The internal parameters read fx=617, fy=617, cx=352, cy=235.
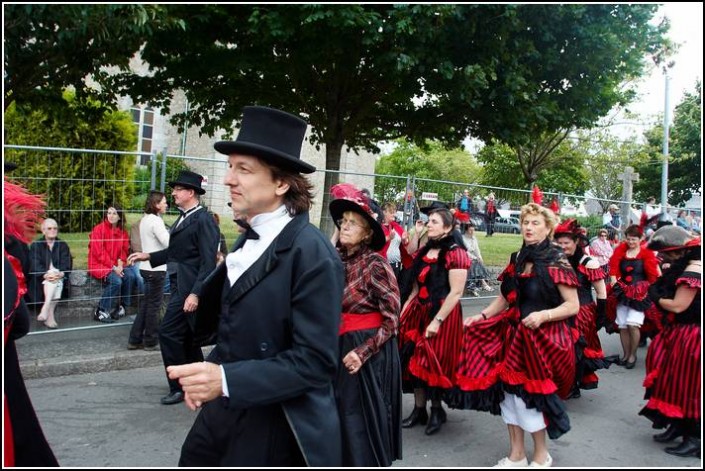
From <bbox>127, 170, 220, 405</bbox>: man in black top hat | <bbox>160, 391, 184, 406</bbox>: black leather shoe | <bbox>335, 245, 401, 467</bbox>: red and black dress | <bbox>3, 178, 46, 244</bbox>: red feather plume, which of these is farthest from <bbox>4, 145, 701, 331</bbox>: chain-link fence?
<bbox>3, 178, 46, 244</bbox>: red feather plume

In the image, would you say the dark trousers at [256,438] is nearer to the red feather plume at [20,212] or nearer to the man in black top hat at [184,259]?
the red feather plume at [20,212]

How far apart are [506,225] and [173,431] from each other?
305 inches

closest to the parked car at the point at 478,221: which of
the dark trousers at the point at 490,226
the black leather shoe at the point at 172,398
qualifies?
the dark trousers at the point at 490,226

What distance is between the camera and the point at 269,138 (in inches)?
→ 92.4

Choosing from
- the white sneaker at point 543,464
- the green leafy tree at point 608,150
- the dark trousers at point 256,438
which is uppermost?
the green leafy tree at point 608,150

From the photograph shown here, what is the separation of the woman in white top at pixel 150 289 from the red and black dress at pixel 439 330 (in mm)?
3173

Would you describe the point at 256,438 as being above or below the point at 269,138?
below

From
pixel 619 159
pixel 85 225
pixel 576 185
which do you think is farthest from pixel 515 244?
pixel 576 185

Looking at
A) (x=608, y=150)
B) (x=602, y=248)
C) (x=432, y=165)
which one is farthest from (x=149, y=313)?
(x=432, y=165)

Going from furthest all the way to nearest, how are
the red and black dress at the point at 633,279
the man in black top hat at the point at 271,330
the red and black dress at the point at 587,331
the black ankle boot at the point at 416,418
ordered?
the red and black dress at the point at 633,279 → the red and black dress at the point at 587,331 → the black ankle boot at the point at 416,418 → the man in black top hat at the point at 271,330

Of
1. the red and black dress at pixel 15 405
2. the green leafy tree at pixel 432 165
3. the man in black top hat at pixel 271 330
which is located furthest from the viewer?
the green leafy tree at pixel 432 165

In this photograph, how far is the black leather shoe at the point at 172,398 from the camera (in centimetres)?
565

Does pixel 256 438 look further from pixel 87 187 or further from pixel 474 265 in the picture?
pixel 474 265

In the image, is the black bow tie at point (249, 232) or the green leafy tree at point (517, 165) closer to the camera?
the black bow tie at point (249, 232)
